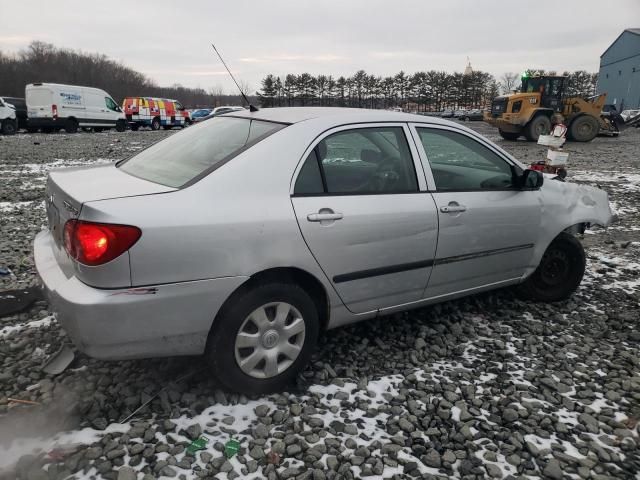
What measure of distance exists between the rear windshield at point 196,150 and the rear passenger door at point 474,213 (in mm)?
1157

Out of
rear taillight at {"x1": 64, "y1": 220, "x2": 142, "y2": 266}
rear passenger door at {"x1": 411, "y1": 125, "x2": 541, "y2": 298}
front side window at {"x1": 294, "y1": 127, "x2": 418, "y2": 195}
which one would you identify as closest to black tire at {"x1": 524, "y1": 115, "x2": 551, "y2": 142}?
rear passenger door at {"x1": 411, "y1": 125, "x2": 541, "y2": 298}

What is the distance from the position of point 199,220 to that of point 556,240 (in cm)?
307

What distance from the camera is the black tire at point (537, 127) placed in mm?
20734

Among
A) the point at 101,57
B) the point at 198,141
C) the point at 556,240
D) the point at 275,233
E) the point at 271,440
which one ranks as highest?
the point at 101,57

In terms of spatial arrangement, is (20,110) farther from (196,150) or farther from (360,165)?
(360,165)

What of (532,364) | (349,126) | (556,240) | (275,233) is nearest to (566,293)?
(556,240)

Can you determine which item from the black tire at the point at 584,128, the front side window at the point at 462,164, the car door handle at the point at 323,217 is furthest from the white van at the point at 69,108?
the car door handle at the point at 323,217

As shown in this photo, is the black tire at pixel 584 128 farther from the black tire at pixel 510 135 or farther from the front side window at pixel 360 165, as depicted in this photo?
the front side window at pixel 360 165

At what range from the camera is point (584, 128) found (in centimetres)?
2153

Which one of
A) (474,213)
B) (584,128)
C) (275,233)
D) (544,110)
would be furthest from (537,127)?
(275,233)

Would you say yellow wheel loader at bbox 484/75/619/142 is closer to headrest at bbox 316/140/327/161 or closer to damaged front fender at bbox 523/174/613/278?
damaged front fender at bbox 523/174/613/278

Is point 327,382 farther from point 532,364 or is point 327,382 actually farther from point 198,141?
point 198,141

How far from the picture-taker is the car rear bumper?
222 cm

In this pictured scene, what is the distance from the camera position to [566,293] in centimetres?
411
